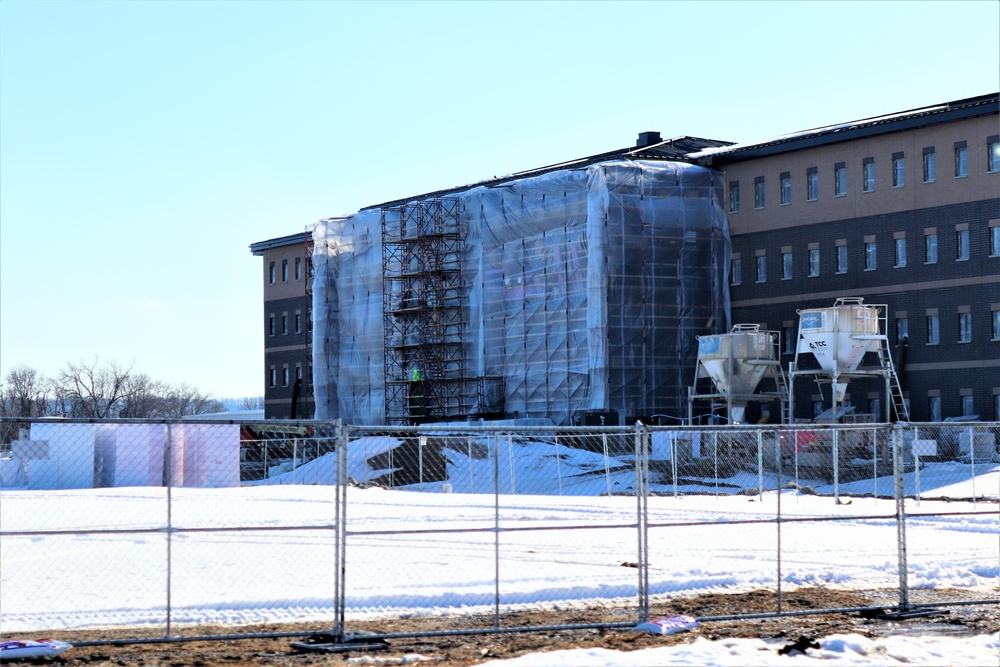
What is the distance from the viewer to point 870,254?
5531 cm

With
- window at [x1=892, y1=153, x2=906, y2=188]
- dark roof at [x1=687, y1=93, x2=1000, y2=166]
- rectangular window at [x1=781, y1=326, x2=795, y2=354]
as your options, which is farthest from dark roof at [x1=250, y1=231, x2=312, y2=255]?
window at [x1=892, y1=153, x2=906, y2=188]

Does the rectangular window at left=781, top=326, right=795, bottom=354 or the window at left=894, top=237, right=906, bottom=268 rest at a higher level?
the window at left=894, top=237, right=906, bottom=268

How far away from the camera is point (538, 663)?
11.3 m

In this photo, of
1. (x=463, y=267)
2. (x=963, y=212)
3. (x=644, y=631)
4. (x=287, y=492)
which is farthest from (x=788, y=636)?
(x=463, y=267)

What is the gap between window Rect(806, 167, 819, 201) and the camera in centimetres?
5712

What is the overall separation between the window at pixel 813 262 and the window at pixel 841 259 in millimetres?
1106

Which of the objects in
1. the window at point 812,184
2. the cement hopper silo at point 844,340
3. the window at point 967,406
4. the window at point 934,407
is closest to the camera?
the cement hopper silo at point 844,340

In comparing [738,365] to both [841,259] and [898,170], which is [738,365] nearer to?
[841,259]

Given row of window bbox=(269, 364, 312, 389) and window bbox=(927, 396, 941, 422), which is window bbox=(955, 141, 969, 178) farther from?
row of window bbox=(269, 364, 312, 389)

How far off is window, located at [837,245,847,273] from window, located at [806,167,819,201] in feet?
8.64

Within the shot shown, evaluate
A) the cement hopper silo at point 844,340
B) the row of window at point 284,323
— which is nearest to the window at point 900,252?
the cement hopper silo at point 844,340

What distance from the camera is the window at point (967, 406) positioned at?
169ft

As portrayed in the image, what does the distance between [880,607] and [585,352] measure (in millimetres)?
42916

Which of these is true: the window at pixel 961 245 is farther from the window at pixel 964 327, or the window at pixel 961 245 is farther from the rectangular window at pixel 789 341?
the rectangular window at pixel 789 341
